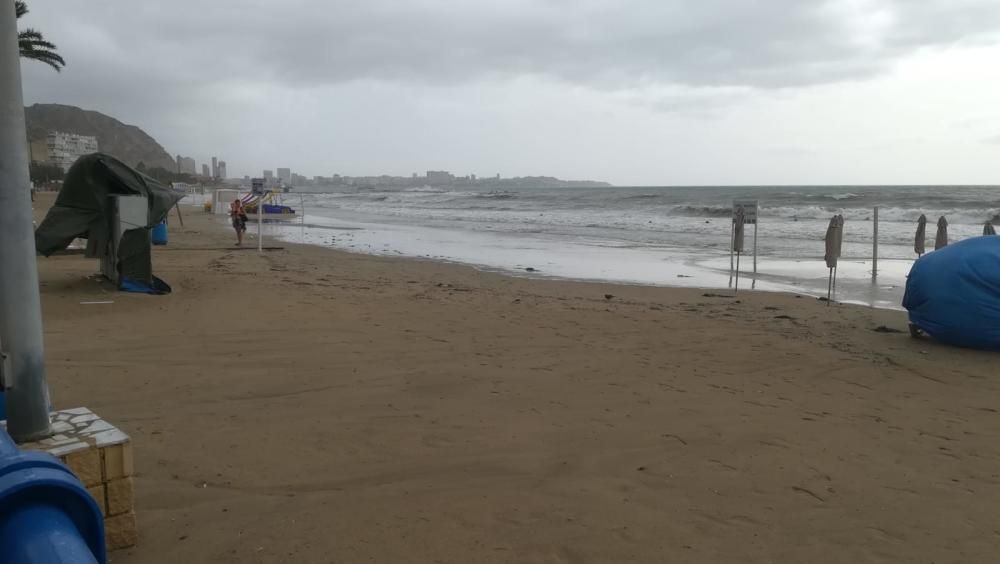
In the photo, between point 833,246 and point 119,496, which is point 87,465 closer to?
point 119,496

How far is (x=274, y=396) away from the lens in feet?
16.7

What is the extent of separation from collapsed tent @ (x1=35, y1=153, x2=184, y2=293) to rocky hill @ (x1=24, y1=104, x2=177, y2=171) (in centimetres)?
15999

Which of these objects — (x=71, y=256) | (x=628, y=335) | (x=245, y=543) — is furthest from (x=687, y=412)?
(x=71, y=256)

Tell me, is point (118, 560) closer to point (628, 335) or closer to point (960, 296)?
point (628, 335)

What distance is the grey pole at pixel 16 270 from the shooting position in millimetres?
2477

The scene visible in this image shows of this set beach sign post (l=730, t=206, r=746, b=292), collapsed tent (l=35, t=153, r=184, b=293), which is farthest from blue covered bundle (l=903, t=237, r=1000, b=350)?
collapsed tent (l=35, t=153, r=184, b=293)

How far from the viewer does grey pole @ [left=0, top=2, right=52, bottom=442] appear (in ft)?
8.13

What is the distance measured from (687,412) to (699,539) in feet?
6.29

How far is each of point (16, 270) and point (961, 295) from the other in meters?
8.63

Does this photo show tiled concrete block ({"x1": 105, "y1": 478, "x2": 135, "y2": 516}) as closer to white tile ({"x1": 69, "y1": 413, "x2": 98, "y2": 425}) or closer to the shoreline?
white tile ({"x1": 69, "y1": 413, "x2": 98, "y2": 425})

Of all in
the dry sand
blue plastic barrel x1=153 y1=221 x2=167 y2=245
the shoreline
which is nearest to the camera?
the dry sand

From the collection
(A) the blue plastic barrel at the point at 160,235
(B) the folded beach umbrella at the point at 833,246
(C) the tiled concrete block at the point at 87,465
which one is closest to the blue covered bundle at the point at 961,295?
(B) the folded beach umbrella at the point at 833,246

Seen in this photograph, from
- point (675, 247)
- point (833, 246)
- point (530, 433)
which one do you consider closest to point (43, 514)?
point (530, 433)

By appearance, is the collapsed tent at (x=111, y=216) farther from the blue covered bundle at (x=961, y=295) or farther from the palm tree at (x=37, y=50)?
the palm tree at (x=37, y=50)
